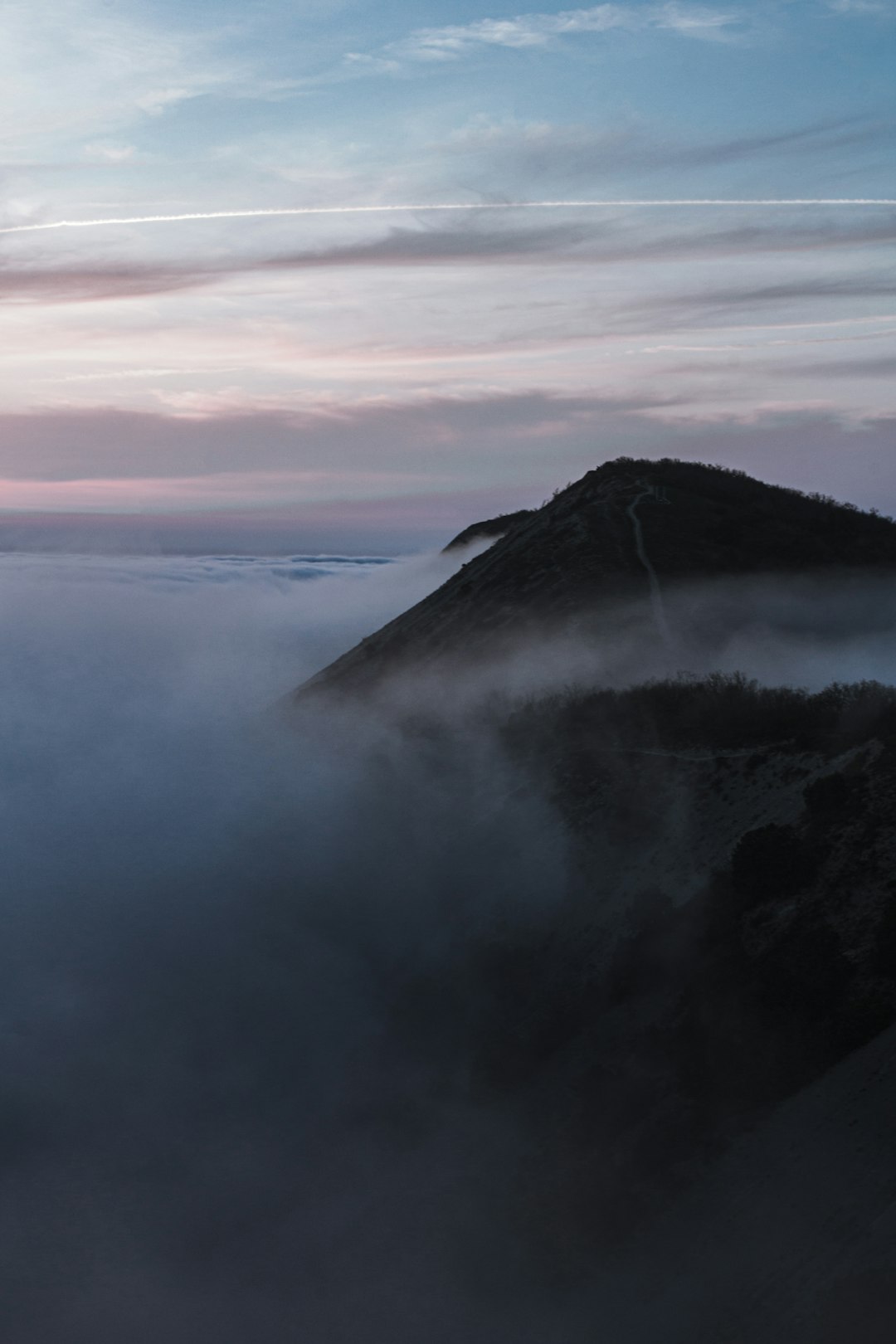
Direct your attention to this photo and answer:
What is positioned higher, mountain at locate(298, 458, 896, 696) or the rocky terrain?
mountain at locate(298, 458, 896, 696)

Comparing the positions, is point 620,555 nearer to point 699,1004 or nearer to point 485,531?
point 699,1004

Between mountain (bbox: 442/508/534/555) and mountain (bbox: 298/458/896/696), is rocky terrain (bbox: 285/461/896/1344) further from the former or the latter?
mountain (bbox: 442/508/534/555)

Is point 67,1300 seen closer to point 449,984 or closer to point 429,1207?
point 429,1207

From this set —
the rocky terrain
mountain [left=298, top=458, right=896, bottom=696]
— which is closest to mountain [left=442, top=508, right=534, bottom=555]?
mountain [left=298, top=458, right=896, bottom=696]

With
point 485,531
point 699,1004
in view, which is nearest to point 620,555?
point 699,1004

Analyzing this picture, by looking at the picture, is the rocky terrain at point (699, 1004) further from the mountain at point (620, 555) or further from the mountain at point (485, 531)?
the mountain at point (485, 531)

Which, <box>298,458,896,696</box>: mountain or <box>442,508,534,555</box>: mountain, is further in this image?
<box>442,508,534,555</box>: mountain

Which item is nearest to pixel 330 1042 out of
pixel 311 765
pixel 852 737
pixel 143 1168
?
pixel 143 1168

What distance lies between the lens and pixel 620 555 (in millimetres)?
61312

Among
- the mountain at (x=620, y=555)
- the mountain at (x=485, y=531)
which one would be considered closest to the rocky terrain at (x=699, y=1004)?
the mountain at (x=620, y=555)

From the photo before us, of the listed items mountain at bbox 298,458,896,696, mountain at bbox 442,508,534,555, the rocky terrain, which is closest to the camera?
the rocky terrain

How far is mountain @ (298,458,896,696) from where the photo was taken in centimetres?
5900

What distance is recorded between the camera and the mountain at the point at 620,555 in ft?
194

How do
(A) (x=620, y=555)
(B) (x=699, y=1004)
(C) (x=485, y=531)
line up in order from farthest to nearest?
(C) (x=485, y=531) → (A) (x=620, y=555) → (B) (x=699, y=1004)
